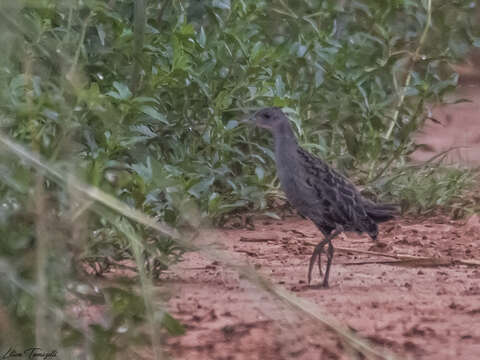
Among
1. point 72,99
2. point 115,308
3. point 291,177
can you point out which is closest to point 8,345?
point 115,308

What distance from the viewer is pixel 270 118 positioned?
15.7ft

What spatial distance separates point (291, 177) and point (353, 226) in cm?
38

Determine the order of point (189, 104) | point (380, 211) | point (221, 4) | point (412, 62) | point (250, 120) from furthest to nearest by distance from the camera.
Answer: point (412, 62) → point (221, 4) → point (189, 104) → point (250, 120) → point (380, 211)

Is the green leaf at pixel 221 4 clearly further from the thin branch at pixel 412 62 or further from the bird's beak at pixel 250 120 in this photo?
the thin branch at pixel 412 62

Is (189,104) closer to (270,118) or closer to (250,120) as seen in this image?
(250,120)

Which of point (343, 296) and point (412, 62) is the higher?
point (412, 62)

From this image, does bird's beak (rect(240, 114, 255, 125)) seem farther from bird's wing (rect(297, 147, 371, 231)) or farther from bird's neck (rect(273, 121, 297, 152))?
bird's wing (rect(297, 147, 371, 231))

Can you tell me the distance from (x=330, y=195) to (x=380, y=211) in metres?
0.43

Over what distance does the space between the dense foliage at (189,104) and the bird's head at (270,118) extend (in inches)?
10.5

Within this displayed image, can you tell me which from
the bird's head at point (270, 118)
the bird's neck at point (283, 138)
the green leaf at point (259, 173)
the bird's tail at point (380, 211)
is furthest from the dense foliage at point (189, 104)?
the bird's tail at point (380, 211)

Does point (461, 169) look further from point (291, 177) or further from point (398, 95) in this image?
point (291, 177)

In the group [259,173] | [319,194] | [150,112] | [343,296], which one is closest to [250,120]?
[259,173]

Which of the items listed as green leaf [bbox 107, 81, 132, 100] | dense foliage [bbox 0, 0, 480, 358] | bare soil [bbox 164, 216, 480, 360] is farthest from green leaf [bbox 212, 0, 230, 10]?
green leaf [bbox 107, 81, 132, 100]

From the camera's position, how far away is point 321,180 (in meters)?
4.48
